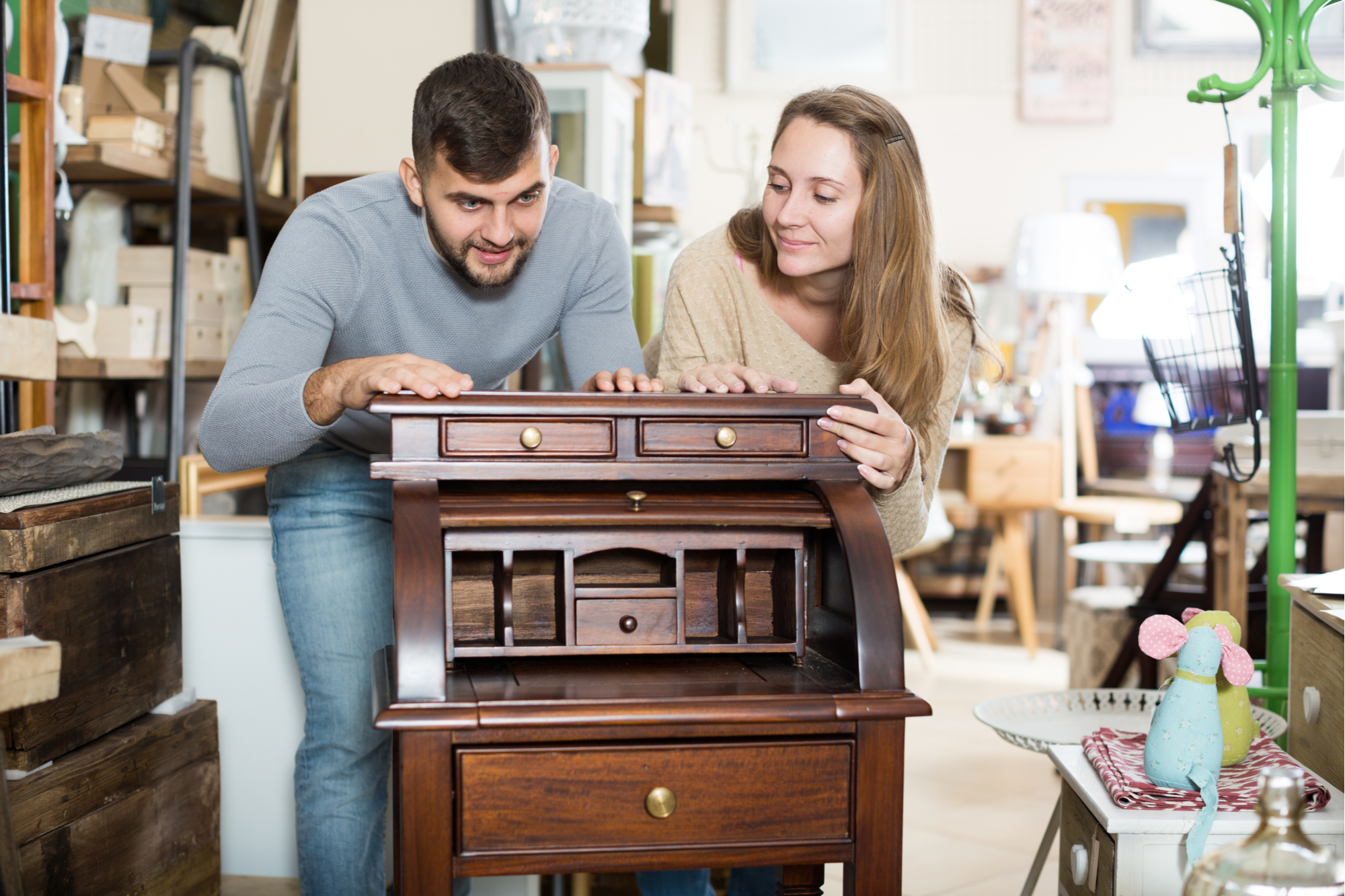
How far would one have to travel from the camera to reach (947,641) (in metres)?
5.05

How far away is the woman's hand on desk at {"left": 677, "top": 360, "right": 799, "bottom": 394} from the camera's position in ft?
4.57

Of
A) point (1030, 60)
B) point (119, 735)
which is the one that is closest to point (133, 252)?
point (119, 735)

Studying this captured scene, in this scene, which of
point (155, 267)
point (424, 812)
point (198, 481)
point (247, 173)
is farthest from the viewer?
point (247, 173)

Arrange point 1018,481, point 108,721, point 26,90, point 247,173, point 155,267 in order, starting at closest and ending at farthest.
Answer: point 108,721 → point 26,90 → point 155,267 → point 247,173 → point 1018,481

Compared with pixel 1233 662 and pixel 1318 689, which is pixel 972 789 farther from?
pixel 1233 662

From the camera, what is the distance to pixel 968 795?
10.3 feet

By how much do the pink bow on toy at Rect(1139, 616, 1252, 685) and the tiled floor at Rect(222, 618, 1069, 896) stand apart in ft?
3.88

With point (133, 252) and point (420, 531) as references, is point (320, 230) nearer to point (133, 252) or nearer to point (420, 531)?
point (420, 531)

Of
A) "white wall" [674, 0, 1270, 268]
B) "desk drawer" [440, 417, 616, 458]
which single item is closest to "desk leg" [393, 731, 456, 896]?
"desk drawer" [440, 417, 616, 458]

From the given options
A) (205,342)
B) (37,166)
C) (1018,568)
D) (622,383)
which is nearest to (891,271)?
(622,383)

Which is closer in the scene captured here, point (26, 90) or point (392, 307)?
point (392, 307)

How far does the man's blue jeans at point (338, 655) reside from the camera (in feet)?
5.77

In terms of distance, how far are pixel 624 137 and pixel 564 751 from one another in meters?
2.29

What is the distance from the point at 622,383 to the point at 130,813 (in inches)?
44.5
